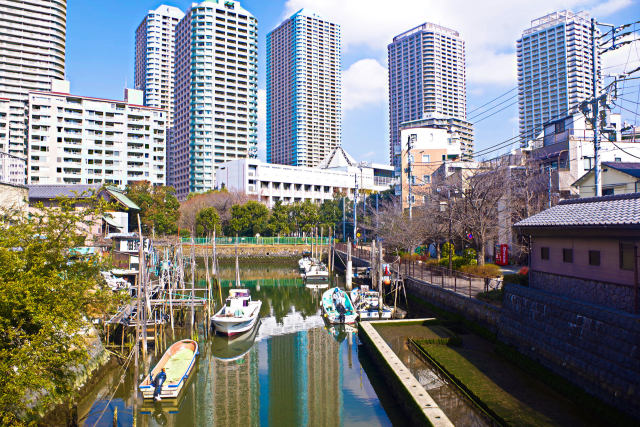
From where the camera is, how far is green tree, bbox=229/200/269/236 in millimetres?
71875

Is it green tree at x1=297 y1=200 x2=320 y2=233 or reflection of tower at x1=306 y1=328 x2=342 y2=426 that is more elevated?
green tree at x1=297 y1=200 x2=320 y2=233

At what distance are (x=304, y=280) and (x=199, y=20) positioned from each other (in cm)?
9009

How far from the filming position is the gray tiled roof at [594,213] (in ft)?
49.1

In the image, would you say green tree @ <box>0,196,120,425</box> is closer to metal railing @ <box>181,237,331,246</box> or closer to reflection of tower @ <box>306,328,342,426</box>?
reflection of tower @ <box>306,328,342,426</box>

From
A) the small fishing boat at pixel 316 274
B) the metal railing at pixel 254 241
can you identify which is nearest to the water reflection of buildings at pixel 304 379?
the small fishing boat at pixel 316 274

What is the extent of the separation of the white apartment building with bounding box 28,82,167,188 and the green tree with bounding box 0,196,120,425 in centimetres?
7541

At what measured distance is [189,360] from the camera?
65.8 feet

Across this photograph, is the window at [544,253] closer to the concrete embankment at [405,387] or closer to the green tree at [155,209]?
the concrete embankment at [405,387]

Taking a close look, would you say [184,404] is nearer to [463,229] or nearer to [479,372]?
[479,372]

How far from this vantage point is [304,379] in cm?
2016

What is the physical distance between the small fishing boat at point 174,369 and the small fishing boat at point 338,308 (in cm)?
1066

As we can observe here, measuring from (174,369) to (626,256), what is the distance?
18.2 meters

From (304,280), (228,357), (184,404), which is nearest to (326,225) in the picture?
(304,280)

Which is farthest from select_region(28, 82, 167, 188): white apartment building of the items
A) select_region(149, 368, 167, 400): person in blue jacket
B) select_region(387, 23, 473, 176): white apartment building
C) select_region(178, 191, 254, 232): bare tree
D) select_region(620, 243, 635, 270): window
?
select_region(387, 23, 473, 176): white apartment building
